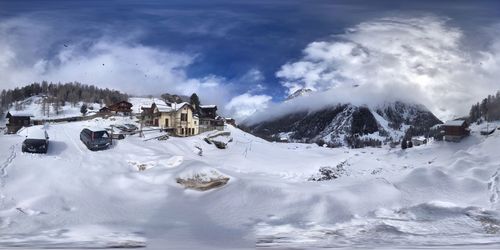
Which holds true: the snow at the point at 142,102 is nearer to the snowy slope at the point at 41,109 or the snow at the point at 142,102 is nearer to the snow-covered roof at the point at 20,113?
the snowy slope at the point at 41,109


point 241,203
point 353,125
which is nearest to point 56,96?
point 241,203

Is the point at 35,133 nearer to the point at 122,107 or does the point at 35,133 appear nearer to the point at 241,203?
the point at 122,107

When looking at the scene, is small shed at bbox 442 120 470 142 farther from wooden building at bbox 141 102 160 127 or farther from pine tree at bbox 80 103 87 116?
pine tree at bbox 80 103 87 116

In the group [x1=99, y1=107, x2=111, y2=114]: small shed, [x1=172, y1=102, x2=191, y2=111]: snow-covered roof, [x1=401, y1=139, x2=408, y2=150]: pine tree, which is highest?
[x1=172, y1=102, x2=191, y2=111]: snow-covered roof

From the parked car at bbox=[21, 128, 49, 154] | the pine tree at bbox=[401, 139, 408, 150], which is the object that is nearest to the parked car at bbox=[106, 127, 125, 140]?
the parked car at bbox=[21, 128, 49, 154]

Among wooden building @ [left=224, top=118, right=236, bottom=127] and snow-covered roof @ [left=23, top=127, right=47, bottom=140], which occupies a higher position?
wooden building @ [left=224, top=118, right=236, bottom=127]

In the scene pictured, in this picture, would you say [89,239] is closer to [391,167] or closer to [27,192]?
[27,192]
